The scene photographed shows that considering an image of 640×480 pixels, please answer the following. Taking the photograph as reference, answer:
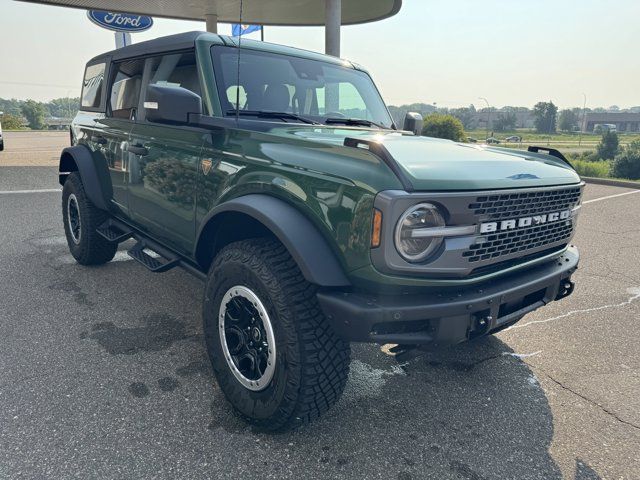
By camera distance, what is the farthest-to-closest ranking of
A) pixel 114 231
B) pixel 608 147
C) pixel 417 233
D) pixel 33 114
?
pixel 33 114, pixel 608 147, pixel 114 231, pixel 417 233

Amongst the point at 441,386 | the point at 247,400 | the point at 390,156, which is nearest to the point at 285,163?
the point at 390,156

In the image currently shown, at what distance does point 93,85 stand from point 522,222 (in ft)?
13.9

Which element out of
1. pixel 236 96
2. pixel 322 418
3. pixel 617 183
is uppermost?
pixel 236 96

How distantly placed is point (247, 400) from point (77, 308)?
2.16 m

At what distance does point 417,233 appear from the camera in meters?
1.92

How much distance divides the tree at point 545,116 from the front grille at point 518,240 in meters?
91.9

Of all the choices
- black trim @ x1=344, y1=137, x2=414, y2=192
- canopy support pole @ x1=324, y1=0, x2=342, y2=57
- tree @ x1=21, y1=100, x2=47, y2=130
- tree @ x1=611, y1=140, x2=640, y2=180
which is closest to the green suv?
black trim @ x1=344, y1=137, x2=414, y2=192

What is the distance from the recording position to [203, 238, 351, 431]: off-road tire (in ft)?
6.97

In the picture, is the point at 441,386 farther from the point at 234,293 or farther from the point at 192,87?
the point at 192,87

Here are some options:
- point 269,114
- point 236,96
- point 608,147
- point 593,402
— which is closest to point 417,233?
point 269,114

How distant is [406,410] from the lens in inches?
103

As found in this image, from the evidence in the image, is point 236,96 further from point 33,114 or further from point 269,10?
point 33,114

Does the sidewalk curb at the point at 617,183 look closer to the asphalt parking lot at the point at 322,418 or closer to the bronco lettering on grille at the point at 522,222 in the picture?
the asphalt parking lot at the point at 322,418

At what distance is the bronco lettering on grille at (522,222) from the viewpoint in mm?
2092
